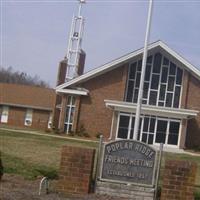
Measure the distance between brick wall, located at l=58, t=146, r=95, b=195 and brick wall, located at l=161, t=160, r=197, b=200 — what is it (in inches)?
56.3

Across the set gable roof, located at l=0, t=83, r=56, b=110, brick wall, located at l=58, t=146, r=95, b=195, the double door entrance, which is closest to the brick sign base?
brick wall, located at l=58, t=146, r=95, b=195

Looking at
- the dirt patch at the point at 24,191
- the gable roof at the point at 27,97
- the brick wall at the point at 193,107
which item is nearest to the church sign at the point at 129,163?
the dirt patch at the point at 24,191

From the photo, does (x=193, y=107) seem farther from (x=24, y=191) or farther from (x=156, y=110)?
(x=24, y=191)

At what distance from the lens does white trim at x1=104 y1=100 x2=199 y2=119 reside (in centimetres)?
3731

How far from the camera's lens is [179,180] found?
34.8 feet

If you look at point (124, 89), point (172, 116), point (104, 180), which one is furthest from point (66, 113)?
point (104, 180)

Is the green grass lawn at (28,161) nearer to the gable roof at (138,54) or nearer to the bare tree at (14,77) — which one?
the gable roof at (138,54)

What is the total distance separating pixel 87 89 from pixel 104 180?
2895 centimetres

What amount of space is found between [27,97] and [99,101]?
18789mm

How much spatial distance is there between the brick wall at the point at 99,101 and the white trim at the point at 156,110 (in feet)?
4.58

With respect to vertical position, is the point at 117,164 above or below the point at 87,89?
below

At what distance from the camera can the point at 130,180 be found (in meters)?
11.1

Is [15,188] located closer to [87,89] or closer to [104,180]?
[104,180]

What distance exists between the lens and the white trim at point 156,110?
3731 cm
